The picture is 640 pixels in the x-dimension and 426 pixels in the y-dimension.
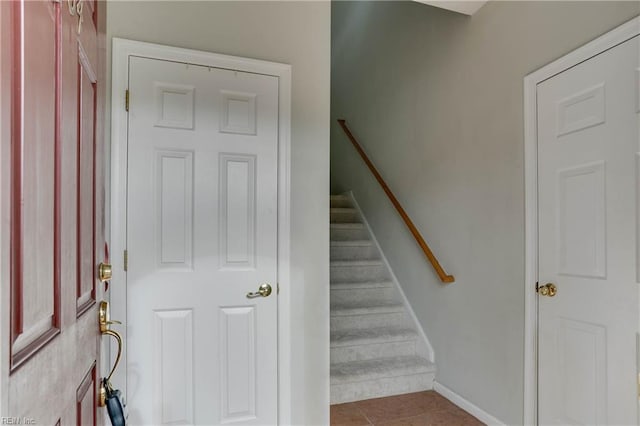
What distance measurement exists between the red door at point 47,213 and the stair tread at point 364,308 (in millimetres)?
2322

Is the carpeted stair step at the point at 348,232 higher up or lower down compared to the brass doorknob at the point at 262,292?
higher up

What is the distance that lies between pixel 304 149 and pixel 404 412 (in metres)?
1.84

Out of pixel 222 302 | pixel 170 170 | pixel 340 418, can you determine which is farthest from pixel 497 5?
pixel 340 418

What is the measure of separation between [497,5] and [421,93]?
87 cm

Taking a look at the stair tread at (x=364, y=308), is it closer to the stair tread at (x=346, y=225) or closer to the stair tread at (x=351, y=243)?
the stair tread at (x=351, y=243)

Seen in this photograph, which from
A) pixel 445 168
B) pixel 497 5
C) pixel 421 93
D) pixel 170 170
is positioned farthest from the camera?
pixel 421 93

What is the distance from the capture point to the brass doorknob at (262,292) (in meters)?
1.97

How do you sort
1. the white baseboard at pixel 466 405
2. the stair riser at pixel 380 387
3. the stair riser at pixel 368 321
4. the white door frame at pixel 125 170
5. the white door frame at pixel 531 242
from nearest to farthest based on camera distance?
the white door frame at pixel 125 170 < the white door frame at pixel 531 242 < the white baseboard at pixel 466 405 < the stair riser at pixel 380 387 < the stair riser at pixel 368 321

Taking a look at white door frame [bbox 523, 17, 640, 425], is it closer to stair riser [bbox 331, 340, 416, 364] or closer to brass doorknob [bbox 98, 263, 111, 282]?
stair riser [bbox 331, 340, 416, 364]

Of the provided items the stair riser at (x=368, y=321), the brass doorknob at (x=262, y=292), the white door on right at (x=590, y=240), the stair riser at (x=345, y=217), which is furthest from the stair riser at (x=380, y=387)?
the stair riser at (x=345, y=217)

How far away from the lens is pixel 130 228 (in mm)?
1788

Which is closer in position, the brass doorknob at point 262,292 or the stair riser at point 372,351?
the brass doorknob at point 262,292

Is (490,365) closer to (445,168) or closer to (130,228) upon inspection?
(445,168)

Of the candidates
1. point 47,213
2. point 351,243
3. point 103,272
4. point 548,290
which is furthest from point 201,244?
point 351,243
